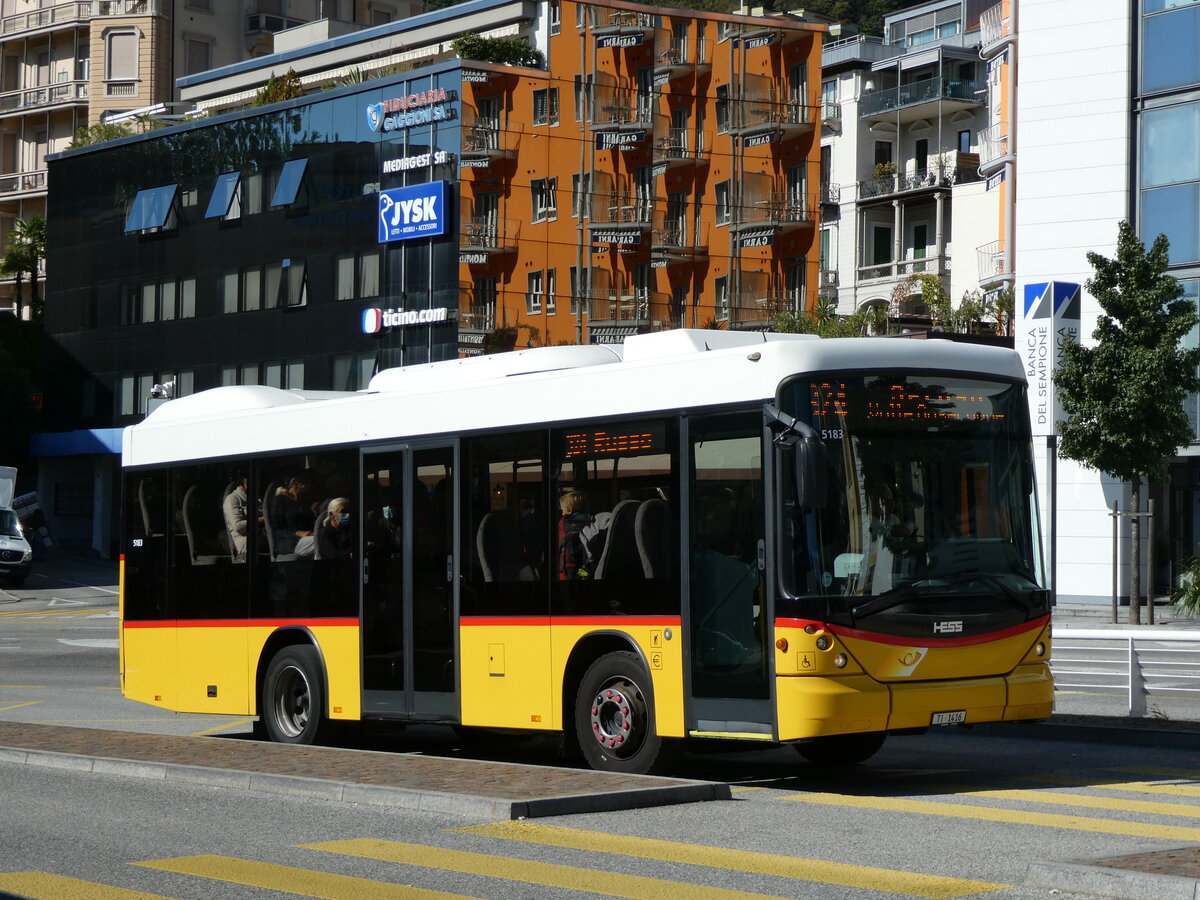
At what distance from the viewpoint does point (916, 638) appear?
36.6ft

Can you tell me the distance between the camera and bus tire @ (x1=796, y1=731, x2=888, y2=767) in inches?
501

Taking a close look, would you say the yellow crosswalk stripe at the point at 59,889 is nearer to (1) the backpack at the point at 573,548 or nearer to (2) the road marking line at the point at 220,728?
(1) the backpack at the point at 573,548

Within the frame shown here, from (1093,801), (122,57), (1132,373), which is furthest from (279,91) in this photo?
(1093,801)

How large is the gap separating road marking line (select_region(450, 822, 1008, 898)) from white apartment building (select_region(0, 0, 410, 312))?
81.5 m

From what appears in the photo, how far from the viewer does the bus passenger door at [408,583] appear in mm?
13539

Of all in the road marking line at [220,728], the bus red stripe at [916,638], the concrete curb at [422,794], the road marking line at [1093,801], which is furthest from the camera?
the road marking line at [220,728]

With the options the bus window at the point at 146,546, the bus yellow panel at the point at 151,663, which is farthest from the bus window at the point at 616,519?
the bus window at the point at 146,546

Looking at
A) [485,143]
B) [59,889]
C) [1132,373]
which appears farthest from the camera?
[485,143]

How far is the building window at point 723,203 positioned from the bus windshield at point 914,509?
54.3 meters

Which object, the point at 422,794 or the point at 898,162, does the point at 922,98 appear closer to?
the point at 898,162

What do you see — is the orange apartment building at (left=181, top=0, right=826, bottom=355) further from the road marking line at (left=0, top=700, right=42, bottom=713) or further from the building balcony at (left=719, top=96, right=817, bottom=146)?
the road marking line at (left=0, top=700, right=42, bottom=713)

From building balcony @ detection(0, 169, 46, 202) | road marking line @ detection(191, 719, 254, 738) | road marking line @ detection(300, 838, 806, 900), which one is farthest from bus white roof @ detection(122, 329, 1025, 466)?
building balcony @ detection(0, 169, 46, 202)

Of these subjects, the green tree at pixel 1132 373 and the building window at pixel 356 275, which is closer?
the green tree at pixel 1132 373

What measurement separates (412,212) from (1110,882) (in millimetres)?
52616
